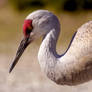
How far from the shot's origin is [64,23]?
19062mm

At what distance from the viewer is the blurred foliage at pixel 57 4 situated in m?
20.8

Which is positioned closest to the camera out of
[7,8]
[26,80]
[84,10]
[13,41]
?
[26,80]

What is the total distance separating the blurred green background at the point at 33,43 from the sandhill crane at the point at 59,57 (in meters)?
4.52

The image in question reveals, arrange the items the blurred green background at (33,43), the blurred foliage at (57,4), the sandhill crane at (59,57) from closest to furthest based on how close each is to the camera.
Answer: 1. the sandhill crane at (59,57)
2. the blurred green background at (33,43)
3. the blurred foliage at (57,4)

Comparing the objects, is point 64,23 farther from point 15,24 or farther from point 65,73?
point 65,73

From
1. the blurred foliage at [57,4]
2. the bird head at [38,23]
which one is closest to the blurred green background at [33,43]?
the blurred foliage at [57,4]

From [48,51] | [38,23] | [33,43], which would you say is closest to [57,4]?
[33,43]

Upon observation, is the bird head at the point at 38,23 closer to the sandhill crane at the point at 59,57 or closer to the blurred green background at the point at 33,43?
the sandhill crane at the point at 59,57

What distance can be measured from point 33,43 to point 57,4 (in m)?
5.36

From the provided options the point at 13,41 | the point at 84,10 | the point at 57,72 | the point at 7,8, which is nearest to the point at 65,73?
the point at 57,72

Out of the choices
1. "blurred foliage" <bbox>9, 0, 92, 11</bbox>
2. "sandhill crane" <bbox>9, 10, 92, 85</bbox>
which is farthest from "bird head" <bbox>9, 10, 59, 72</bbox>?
"blurred foliage" <bbox>9, 0, 92, 11</bbox>

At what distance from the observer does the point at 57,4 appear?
21.4 meters

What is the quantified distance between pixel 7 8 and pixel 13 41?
6022 millimetres

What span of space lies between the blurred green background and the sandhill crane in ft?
14.8
